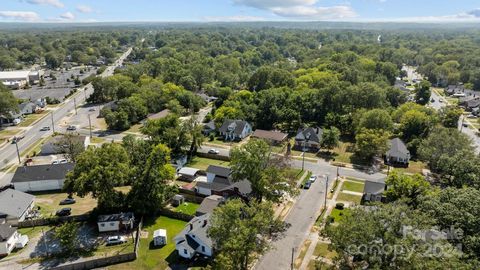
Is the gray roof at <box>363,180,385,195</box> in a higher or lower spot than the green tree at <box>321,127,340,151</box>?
lower

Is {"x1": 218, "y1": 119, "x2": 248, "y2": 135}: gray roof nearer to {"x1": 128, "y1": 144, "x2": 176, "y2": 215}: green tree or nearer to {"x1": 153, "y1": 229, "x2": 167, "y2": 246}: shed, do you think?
{"x1": 128, "y1": 144, "x2": 176, "y2": 215}: green tree

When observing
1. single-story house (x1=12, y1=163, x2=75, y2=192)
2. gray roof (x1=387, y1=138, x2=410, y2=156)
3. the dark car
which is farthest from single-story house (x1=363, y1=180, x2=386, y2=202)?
single-story house (x1=12, y1=163, x2=75, y2=192)

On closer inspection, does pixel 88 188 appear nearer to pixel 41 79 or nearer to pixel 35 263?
pixel 35 263

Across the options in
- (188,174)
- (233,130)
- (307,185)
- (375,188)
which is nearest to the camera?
(375,188)

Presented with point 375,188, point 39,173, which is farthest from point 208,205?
point 39,173

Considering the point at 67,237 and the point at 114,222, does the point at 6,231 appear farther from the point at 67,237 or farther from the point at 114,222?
the point at 114,222

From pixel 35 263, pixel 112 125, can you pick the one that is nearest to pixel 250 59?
pixel 112 125
